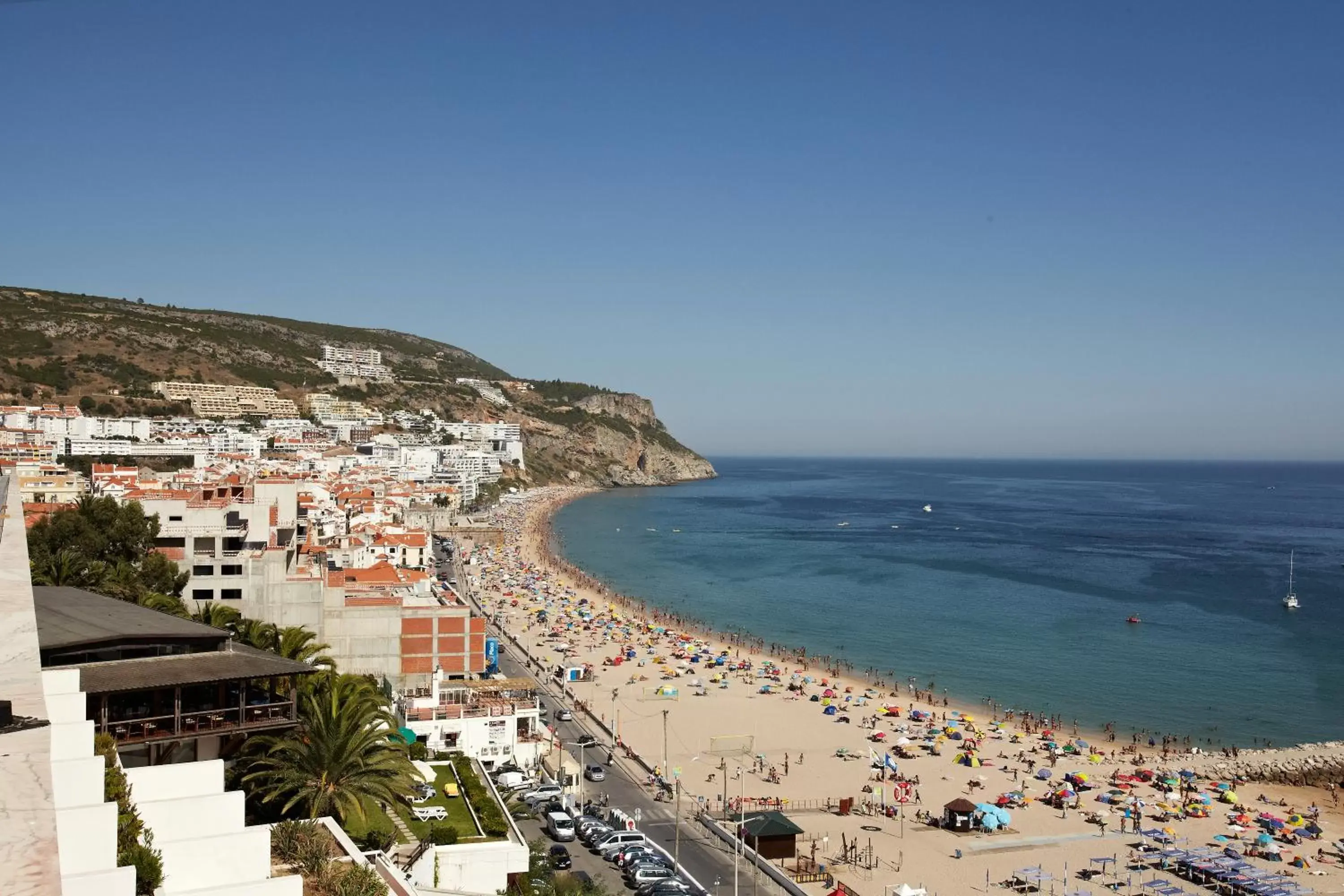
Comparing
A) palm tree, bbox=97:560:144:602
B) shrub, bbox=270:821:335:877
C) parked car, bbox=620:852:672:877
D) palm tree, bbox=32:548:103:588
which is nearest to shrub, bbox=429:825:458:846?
shrub, bbox=270:821:335:877

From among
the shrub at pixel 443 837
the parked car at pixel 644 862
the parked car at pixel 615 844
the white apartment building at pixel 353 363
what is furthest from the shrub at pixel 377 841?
the white apartment building at pixel 353 363

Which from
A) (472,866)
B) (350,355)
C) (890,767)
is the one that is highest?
(350,355)

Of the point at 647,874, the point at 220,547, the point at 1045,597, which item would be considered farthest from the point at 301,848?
the point at 1045,597

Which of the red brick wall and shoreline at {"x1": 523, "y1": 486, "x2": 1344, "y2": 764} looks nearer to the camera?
the red brick wall

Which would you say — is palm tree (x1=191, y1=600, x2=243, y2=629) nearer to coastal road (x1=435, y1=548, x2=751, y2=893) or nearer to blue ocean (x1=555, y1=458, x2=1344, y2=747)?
coastal road (x1=435, y1=548, x2=751, y2=893)

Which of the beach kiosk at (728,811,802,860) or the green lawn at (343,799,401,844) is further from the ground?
the green lawn at (343,799,401,844)

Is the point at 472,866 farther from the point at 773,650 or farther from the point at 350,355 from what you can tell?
the point at 350,355

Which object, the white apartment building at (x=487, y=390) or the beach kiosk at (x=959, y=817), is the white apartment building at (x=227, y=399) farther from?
the beach kiosk at (x=959, y=817)
